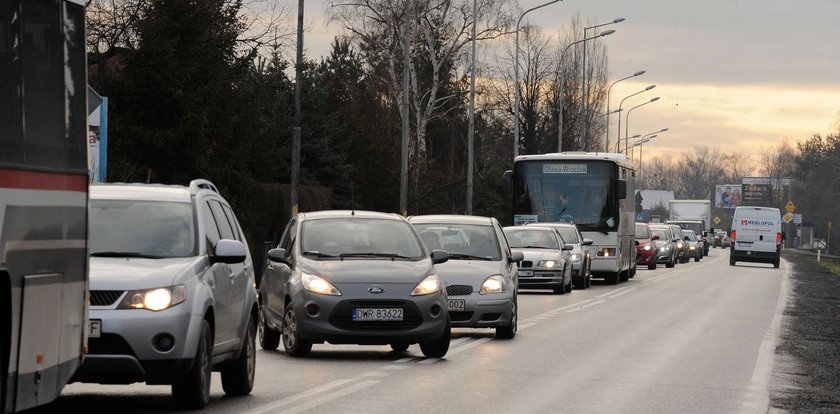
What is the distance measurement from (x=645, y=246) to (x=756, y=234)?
679cm

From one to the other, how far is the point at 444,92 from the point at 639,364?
69.9 m

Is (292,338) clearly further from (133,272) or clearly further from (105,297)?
(105,297)

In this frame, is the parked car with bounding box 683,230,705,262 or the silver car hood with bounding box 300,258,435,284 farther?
the parked car with bounding box 683,230,705,262

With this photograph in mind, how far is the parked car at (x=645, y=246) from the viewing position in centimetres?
6550

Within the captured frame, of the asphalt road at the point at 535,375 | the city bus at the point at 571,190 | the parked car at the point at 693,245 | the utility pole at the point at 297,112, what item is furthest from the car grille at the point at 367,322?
the parked car at the point at 693,245

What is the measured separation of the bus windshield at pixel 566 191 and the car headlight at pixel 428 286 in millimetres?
25718

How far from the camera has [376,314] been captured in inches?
681

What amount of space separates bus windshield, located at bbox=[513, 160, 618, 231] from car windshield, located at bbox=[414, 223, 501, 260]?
1979 centimetres

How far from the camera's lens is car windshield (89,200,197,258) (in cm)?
1264

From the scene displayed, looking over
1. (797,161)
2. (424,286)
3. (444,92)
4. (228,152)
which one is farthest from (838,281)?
(797,161)

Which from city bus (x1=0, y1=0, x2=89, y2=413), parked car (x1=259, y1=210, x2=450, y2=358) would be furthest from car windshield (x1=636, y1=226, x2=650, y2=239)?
city bus (x1=0, y1=0, x2=89, y2=413)

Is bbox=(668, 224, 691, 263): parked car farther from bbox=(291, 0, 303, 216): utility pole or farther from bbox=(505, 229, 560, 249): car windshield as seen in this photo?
bbox=(505, 229, 560, 249): car windshield

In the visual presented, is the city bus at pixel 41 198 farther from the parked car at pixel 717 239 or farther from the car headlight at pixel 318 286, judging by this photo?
the parked car at pixel 717 239

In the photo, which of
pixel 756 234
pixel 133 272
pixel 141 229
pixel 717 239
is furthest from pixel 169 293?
pixel 717 239
